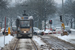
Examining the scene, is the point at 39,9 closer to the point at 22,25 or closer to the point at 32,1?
the point at 32,1

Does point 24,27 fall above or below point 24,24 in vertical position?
below

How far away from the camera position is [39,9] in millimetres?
64000

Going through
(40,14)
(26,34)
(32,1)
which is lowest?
(26,34)

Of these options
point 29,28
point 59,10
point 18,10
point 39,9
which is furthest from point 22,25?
point 59,10

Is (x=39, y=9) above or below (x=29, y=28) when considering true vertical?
above

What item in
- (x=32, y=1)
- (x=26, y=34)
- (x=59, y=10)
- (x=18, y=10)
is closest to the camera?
(x=26, y=34)

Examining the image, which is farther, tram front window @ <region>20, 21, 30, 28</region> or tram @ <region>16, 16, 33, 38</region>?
tram front window @ <region>20, 21, 30, 28</region>

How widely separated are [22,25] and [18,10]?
4373cm

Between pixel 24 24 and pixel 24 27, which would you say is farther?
pixel 24 24

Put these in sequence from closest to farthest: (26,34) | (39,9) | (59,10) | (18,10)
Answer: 1. (26,34)
2. (39,9)
3. (18,10)
4. (59,10)

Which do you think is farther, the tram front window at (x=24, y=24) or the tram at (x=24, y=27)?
the tram front window at (x=24, y=24)

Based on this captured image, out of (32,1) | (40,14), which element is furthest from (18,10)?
(40,14)

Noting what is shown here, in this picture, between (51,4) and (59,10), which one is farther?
(59,10)

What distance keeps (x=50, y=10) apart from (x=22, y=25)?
35075mm
